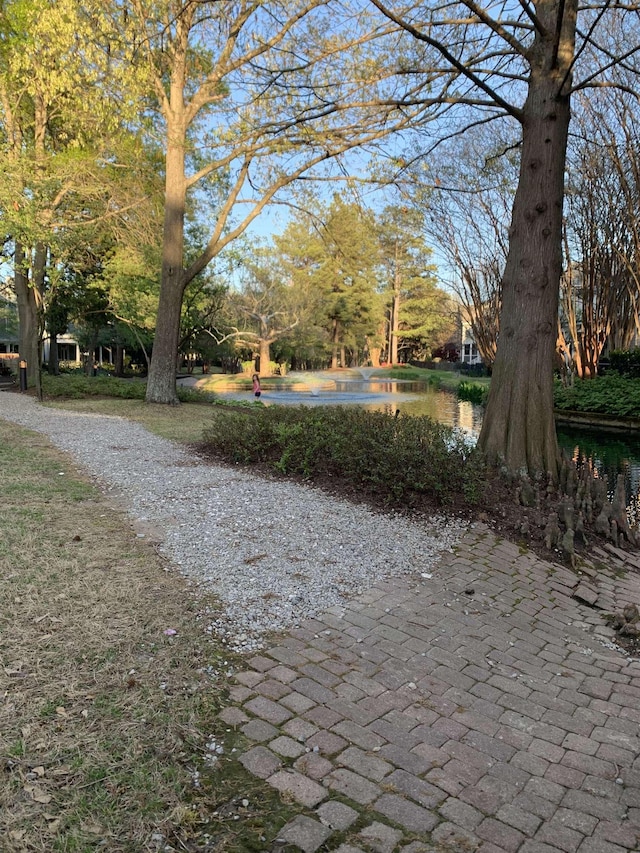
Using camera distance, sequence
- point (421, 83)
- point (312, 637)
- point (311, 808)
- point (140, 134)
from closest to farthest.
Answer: point (311, 808) → point (312, 637) → point (421, 83) → point (140, 134)

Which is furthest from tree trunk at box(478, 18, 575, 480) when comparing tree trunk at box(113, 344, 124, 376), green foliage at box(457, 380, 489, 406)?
tree trunk at box(113, 344, 124, 376)

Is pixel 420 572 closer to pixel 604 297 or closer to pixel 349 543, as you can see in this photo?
pixel 349 543

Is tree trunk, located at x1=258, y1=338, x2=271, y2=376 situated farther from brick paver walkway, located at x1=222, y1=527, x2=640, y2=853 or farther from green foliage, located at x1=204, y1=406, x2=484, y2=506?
brick paver walkway, located at x1=222, y1=527, x2=640, y2=853

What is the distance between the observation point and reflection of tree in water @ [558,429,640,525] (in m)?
8.49

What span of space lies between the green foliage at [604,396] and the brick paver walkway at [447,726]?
45.2 ft

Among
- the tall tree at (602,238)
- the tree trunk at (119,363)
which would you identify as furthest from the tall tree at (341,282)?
the tall tree at (602,238)

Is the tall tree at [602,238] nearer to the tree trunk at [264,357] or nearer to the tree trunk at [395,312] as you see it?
the tree trunk at [264,357]

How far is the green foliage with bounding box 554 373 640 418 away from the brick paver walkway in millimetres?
13788

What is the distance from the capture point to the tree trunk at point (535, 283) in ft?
21.0

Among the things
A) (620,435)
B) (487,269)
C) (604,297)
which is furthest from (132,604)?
(487,269)

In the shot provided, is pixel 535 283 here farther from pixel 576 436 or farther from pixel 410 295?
pixel 410 295

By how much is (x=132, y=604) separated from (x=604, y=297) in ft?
61.9

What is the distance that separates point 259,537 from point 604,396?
15.2 metres

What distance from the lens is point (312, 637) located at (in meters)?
3.06
